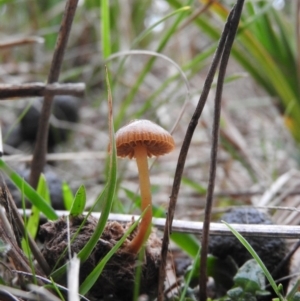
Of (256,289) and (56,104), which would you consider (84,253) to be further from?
(56,104)

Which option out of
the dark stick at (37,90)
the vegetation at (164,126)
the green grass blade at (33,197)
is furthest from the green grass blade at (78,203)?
the dark stick at (37,90)

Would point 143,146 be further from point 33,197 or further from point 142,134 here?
point 33,197

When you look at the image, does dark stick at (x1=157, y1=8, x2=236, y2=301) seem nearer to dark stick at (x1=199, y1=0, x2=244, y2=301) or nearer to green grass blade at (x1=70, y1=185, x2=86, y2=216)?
dark stick at (x1=199, y1=0, x2=244, y2=301)

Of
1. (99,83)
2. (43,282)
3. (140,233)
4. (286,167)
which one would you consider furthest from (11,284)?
(99,83)

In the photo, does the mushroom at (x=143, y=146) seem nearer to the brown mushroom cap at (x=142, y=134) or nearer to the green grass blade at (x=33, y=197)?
the brown mushroom cap at (x=142, y=134)

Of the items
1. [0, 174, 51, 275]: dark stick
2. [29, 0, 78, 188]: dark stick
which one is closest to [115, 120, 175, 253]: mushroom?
[0, 174, 51, 275]: dark stick

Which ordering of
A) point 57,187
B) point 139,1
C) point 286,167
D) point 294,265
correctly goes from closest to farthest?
point 294,265 < point 57,187 < point 286,167 < point 139,1
